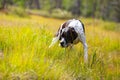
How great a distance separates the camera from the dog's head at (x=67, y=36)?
7176mm

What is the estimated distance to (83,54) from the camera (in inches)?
310

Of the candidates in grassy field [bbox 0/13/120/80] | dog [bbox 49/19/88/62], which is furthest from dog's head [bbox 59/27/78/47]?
grassy field [bbox 0/13/120/80]

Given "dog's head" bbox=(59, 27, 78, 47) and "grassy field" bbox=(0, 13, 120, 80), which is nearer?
"grassy field" bbox=(0, 13, 120, 80)

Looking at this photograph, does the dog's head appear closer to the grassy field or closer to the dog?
the dog

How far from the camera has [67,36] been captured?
23.6 ft

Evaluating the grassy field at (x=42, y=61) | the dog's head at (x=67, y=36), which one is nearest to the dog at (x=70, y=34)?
the dog's head at (x=67, y=36)

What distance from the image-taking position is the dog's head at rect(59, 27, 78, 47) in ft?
23.5

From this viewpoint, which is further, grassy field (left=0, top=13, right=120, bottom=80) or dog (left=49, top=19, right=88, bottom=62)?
dog (left=49, top=19, right=88, bottom=62)

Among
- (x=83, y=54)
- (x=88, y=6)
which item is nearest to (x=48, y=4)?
(x=88, y=6)

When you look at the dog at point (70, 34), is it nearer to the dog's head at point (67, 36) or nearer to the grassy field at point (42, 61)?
the dog's head at point (67, 36)

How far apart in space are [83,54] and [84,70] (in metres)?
1.29

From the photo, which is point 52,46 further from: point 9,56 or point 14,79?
point 14,79

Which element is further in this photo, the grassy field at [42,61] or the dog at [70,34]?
the dog at [70,34]

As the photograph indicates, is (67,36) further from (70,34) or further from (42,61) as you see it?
(42,61)
